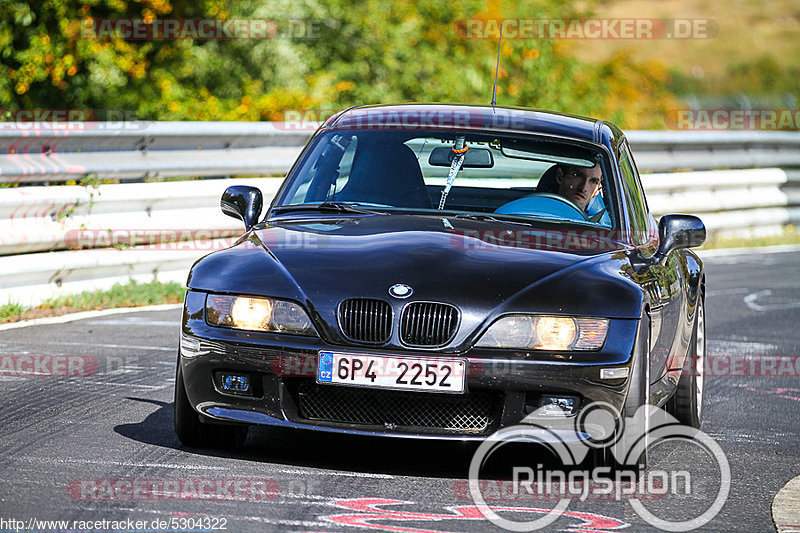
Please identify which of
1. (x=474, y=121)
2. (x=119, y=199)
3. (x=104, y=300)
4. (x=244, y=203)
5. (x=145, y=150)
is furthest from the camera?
(x=145, y=150)

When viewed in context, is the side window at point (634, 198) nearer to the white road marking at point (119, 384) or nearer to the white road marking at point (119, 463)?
the white road marking at point (119, 463)

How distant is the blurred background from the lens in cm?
Answer: 1798

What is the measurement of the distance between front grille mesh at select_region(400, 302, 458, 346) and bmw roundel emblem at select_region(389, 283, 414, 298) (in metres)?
0.05

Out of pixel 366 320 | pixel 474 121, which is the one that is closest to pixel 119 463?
pixel 366 320

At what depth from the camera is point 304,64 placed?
22047 millimetres

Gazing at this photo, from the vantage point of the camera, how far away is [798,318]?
11648 millimetres

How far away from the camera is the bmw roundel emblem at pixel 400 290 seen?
5.18m

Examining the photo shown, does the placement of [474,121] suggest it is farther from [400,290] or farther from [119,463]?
[119,463]

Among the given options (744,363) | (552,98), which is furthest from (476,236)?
(552,98)

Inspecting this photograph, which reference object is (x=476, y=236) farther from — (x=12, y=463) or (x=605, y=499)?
(x=12, y=463)

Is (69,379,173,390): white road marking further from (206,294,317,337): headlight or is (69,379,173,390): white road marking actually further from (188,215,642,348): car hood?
(206,294,317,337): headlight

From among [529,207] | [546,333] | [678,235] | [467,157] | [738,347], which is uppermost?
[467,157]

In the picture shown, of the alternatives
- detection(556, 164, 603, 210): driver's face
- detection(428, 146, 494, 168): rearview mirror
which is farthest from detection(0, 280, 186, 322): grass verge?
detection(556, 164, 603, 210): driver's face

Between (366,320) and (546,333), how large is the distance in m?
0.66
